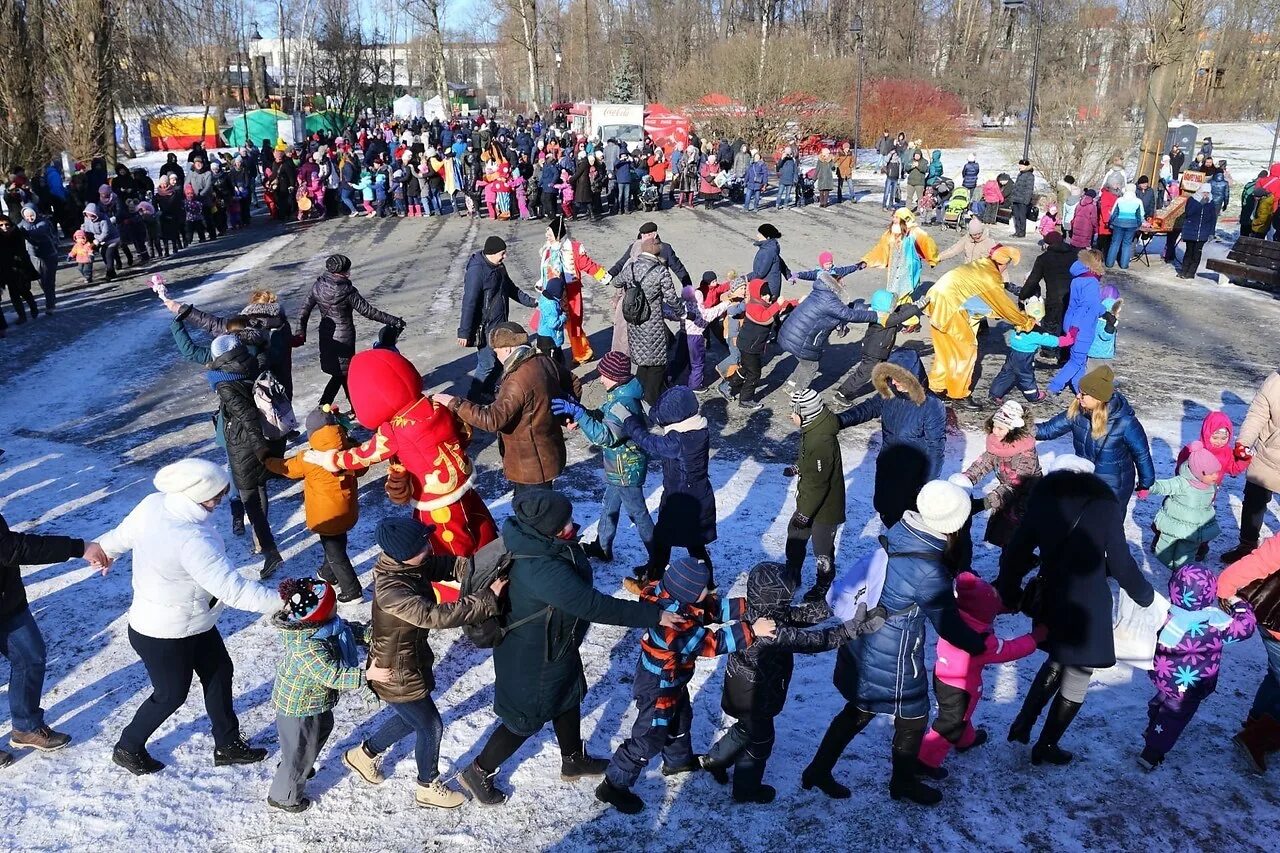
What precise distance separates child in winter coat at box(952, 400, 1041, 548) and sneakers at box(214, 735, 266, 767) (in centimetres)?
407

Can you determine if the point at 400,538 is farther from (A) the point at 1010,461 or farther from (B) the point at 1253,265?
(B) the point at 1253,265

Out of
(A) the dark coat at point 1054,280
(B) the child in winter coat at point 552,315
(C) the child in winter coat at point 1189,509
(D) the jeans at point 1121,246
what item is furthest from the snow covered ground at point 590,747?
(D) the jeans at point 1121,246

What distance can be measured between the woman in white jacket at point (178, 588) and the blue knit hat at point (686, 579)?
1550mm

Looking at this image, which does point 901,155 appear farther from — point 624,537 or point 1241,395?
point 624,537

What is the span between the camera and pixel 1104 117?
2027cm

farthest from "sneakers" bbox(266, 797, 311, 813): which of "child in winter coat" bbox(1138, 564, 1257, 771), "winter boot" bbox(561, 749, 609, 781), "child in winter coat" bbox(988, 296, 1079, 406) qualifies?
"child in winter coat" bbox(988, 296, 1079, 406)

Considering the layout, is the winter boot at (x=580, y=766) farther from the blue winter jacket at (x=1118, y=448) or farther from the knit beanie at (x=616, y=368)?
the blue winter jacket at (x=1118, y=448)

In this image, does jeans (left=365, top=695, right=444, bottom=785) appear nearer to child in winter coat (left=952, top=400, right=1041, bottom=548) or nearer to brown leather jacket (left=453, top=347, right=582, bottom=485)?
brown leather jacket (left=453, top=347, right=582, bottom=485)

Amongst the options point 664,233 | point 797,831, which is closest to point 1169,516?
point 797,831

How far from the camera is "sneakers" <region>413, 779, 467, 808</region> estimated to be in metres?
3.85

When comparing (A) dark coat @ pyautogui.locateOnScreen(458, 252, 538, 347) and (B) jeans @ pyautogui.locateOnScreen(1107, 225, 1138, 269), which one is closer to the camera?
(A) dark coat @ pyautogui.locateOnScreen(458, 252, 538, 347)

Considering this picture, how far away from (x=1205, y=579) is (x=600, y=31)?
7480 cm

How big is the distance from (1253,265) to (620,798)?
13.6 m

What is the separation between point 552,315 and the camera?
8875 millimetres
